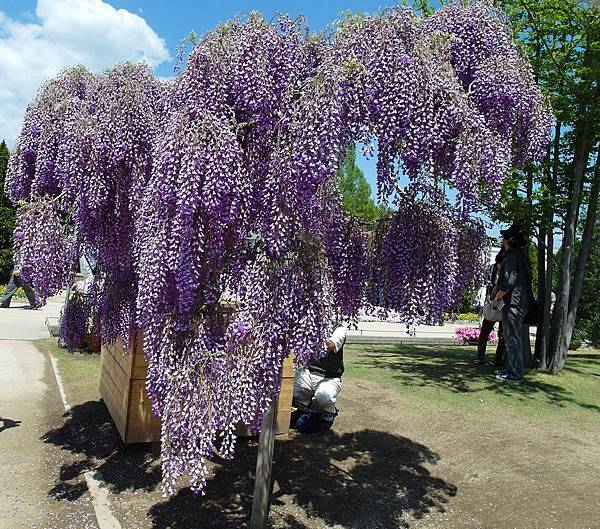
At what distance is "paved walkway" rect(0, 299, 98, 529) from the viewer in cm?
442

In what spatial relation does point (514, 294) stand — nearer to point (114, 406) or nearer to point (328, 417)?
point (328, 417)

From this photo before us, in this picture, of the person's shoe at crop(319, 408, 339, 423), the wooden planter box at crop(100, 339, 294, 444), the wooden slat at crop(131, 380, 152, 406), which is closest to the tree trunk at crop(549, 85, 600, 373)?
the person's shoe at crop(319, 408, 339, 423)

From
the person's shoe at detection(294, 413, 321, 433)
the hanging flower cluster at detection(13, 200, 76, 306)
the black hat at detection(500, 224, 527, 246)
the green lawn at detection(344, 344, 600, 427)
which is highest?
the black hat at detection(500, 224, 527, 246)

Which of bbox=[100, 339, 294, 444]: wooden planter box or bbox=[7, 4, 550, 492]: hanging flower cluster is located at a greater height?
bbox=[7, 4, 550, 492]: hanging flower cluster

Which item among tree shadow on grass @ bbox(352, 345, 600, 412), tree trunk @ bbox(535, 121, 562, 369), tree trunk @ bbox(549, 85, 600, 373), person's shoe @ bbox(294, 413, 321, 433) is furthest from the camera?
tree trunk @ bbox(535, 121, 562, 369)

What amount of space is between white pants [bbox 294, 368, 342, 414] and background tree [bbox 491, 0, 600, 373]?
5286 mm

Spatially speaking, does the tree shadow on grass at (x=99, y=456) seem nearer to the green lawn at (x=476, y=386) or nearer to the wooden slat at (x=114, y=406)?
the wooden slat at (x=114, y=406)

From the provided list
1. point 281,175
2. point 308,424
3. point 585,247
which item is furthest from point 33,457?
point 585,247

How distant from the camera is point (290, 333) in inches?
140

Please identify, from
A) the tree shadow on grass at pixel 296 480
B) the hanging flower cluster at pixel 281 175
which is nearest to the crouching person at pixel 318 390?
the tree shadow on grass at pixel 296 480

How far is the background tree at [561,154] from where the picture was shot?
920cm

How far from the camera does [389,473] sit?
17.5ft

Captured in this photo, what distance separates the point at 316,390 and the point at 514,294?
4.57m

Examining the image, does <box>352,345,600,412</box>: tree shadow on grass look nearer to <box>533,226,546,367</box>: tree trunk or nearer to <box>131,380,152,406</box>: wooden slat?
<box>533,226,546,367</box>: tree trunk
